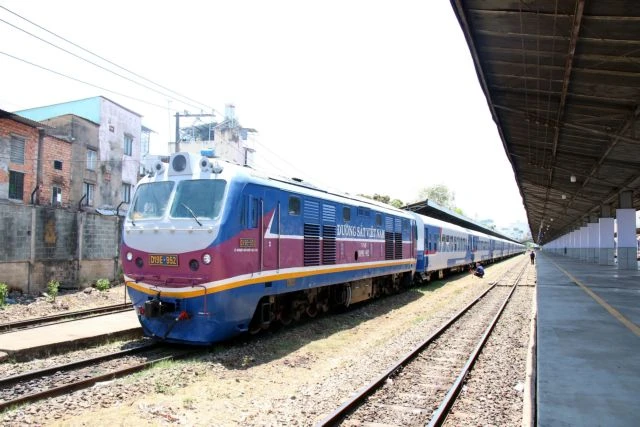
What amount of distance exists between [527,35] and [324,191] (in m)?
5.51

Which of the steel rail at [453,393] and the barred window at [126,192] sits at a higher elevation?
the barred window at [126,192]

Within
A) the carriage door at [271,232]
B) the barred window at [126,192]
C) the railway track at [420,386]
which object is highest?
the barred window at [126,192]

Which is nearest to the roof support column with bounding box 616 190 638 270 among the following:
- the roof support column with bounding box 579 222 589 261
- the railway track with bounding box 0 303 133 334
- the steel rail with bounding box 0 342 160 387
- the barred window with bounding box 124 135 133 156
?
the roof support column with bounding box 579 222 589 261

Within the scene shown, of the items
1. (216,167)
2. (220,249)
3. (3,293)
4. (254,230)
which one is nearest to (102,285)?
(3,293)

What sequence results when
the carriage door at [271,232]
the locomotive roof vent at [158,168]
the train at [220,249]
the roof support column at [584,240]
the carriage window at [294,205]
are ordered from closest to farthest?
the train at [220,249]
the carriage door at [271,232]
the locomotive roof vent at [158,168]
the carriage window at [294,205]
the roof support column at [584,240]

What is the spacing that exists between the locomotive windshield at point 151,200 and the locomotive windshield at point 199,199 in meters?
0.29

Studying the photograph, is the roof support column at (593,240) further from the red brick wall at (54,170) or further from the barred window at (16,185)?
the barred window at (16,185)

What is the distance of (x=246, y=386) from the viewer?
23.4ft

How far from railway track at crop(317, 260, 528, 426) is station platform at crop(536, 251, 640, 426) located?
3.97 ft

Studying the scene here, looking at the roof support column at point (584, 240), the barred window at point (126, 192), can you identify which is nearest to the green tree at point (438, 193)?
the roof support column at point (584, 240)

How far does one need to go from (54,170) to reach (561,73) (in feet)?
75.5

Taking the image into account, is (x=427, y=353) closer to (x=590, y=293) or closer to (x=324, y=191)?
(x=324, y=191)

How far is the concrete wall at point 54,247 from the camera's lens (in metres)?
15.0

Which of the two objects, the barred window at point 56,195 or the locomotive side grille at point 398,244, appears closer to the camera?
the locomotive side grille at point 398,244
